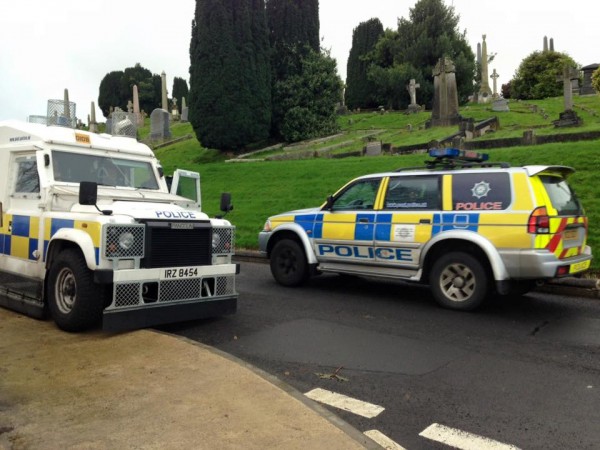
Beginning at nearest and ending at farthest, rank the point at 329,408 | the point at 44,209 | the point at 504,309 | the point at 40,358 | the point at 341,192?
1. the point at 329,408
2. the point at 40,358
3. the point at 44,209
4. the point at 504,309
5. the point at 341,192

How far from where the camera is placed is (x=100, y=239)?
514 centimetres

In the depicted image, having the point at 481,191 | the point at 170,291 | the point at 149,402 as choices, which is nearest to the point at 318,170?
the point at 481,191

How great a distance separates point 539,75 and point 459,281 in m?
57.2

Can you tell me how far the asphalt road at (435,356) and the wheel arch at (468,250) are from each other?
0.57 metres

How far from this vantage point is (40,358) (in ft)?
15.3

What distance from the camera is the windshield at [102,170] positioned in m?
6.38

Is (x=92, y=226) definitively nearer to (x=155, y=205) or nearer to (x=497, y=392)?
(x=155, y=205)

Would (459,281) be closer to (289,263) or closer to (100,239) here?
(289,263)

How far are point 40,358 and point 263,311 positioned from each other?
2838mm

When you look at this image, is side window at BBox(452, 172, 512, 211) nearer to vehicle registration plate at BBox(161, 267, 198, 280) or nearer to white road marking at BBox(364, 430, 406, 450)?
vehicle registration plate at BBox(161, 267, 198, 280)

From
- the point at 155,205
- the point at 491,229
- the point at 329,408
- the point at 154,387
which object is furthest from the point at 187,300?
the point at 491,229

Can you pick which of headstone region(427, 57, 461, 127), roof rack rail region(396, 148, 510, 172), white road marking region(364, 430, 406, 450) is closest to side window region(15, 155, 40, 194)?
white road marking region(364, 430, 406, 450)

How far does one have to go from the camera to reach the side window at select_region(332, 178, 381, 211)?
7.69 metres

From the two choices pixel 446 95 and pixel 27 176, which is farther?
pixel 446 95
